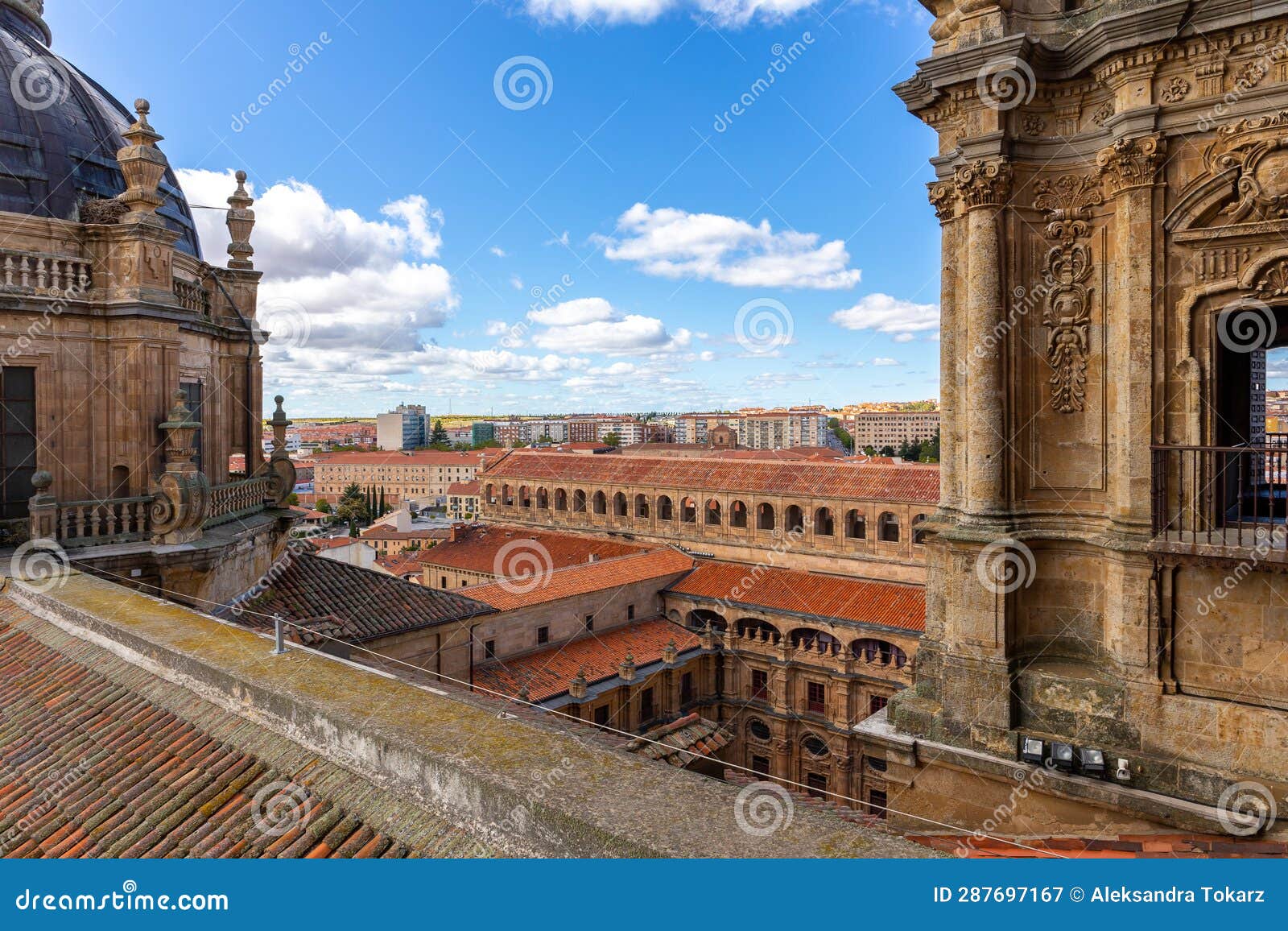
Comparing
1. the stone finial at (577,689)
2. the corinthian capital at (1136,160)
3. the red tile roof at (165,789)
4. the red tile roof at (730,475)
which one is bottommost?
the stone finial at (577,689)

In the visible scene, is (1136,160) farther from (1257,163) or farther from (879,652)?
(879,652)

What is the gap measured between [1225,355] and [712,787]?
7862 millimetres

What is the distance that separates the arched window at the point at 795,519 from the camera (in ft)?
140

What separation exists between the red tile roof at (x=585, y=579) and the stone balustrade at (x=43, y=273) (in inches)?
836

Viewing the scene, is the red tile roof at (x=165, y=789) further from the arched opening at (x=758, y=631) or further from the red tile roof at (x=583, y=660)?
the arched opening at (x=758, y=631)

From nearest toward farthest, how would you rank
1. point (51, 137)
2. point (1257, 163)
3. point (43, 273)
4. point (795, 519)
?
point (1257, 163) < point (43, 273) < point (51, 137) < point (795, 519)

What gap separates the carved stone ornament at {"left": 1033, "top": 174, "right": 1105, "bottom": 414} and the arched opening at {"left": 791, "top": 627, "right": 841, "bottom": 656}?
97.5 feet

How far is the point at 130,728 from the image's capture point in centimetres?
629

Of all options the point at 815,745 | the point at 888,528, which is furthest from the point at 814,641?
the point at 888,528

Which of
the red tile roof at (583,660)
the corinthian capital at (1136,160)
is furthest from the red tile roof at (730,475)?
the corinthian capital at (1136,160)

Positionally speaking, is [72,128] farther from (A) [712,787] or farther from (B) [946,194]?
(A) [712,787]

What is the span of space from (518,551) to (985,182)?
135 feet

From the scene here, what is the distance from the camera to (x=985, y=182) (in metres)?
8.85

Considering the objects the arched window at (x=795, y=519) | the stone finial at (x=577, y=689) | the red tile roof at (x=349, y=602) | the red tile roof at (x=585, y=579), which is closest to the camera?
the red tile roof at (x=349, y=602)
